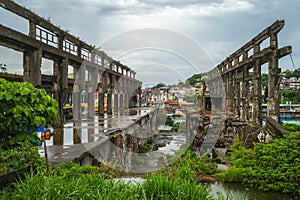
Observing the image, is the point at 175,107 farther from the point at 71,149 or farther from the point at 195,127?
the point at 71,149

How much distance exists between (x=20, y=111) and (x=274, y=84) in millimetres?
9603

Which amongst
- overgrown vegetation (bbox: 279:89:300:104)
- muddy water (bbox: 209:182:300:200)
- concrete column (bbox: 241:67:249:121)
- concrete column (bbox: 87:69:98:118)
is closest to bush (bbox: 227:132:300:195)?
muddy water (bbox: 209:182:300:200)

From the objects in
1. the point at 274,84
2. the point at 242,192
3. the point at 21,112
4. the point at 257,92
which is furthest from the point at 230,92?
the point at 21,112

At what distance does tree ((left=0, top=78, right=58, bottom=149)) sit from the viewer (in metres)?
3.41

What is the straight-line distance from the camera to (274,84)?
10.4 meters

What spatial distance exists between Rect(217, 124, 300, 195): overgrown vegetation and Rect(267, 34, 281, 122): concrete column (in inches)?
172

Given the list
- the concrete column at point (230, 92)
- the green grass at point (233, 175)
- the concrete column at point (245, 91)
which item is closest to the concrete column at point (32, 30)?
the green grass at point (233, 175)

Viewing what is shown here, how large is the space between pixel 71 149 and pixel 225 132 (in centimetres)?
1024

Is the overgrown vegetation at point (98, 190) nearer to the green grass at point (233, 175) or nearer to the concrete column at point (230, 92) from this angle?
the green grass at point (233, 175)

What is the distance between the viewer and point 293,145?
580 cm

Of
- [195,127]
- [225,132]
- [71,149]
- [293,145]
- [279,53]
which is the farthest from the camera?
[195,127]

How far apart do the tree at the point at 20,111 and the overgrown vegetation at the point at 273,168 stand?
12.7ft

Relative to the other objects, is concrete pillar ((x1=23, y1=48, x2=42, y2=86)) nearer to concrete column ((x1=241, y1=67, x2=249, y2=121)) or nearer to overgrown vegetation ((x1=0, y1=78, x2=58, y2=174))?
overgrown vegetation ((x1=0, y1=78, x2=58, y2=174))

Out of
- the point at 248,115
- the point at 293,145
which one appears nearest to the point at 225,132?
the point at 248,115
